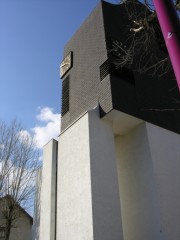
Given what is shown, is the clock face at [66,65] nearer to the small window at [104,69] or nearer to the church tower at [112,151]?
the church tower at [112,151]

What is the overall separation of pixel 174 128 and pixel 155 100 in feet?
4.29

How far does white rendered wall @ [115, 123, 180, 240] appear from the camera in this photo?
24.7 ft

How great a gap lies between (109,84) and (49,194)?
4280 mm

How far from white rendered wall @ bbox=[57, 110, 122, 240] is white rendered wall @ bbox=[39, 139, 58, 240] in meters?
0.42

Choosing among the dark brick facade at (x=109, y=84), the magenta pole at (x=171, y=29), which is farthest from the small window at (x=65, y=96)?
the magenta pole at (x=171, y=29)

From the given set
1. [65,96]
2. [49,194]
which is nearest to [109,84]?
[65,96]

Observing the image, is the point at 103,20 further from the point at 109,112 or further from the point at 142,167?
the point at 142,167

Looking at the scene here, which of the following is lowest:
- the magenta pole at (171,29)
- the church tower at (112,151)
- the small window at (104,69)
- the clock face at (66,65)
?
the magenta pole at (171,29)

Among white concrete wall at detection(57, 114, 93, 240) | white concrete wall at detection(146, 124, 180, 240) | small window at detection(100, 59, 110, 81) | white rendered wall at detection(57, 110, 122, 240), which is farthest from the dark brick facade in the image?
white concrete wall at detection(57, 114, 93, 240)

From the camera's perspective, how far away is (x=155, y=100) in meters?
10.2

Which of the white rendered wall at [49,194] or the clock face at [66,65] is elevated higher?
the clock face at [66,65]

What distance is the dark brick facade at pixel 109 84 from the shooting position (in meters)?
8.97

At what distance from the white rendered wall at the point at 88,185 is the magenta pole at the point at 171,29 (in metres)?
6.08

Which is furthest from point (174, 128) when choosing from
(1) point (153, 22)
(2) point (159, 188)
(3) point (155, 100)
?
(1) point (153, 22)
